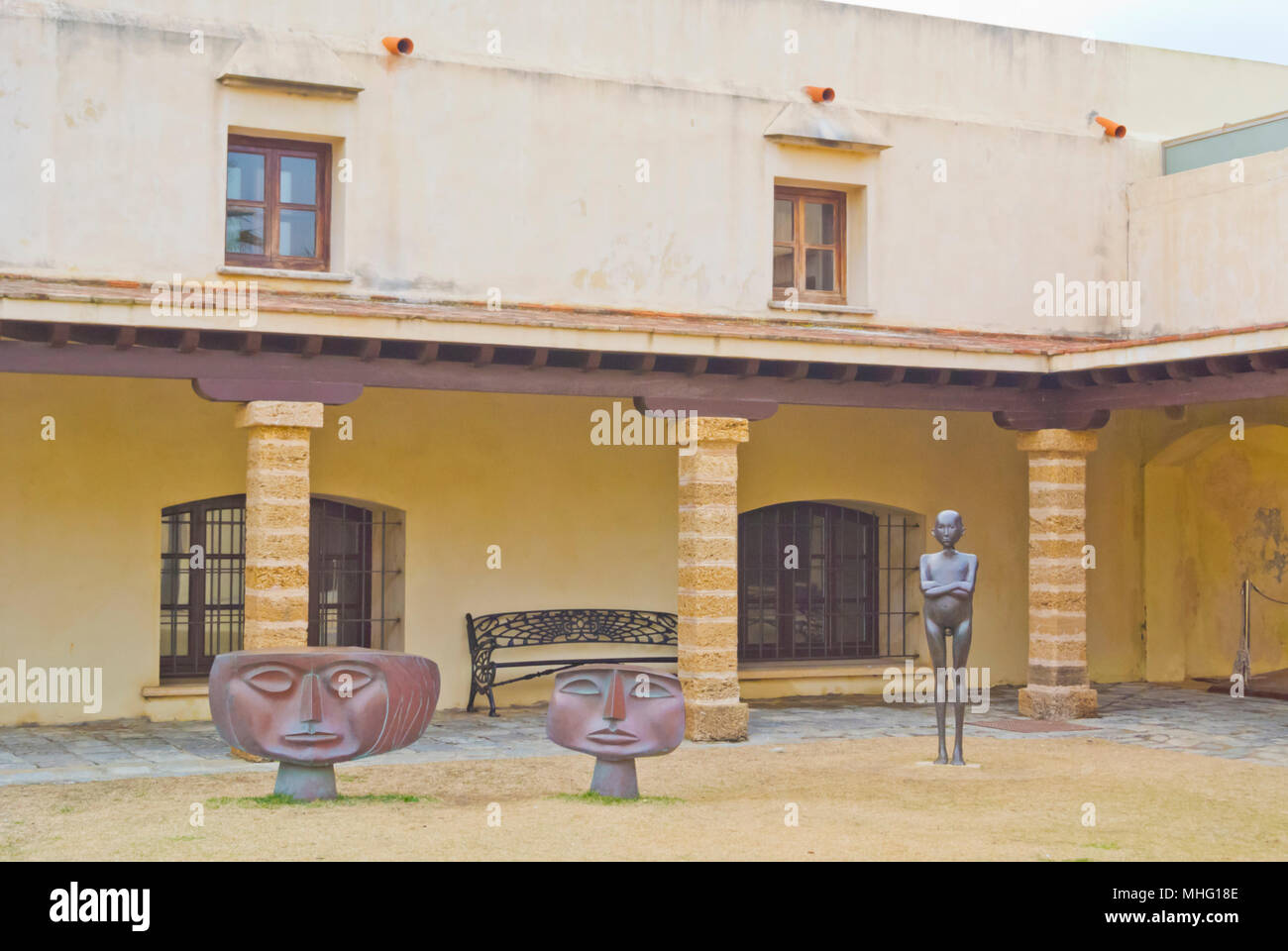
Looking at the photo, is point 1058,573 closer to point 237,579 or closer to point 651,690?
point 651,690

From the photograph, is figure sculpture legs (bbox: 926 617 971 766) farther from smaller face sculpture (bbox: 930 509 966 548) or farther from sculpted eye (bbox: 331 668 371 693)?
sculpted eye (bbox: 331 668 371 693)

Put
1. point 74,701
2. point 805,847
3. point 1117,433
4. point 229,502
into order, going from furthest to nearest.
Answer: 1. point 1117,433
2. point 229,502
3. point 74,701
4. point 805,847

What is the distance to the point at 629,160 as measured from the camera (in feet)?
43.5

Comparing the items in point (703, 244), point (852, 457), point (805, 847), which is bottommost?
point (805, 847)

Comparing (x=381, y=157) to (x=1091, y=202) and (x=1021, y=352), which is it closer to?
(x=1021, y=352)

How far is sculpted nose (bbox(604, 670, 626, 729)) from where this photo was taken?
28.2 feet

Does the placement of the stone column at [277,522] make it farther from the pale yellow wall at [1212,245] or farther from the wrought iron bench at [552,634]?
the pale yellow wall at [1212,245]

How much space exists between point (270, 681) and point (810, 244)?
299 inches

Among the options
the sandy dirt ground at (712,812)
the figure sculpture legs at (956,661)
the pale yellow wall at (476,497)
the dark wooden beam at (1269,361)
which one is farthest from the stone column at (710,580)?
the dark wooden beam at (1269,361)

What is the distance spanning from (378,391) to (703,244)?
3.02 m

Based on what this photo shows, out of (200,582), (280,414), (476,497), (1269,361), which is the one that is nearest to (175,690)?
(200,582)

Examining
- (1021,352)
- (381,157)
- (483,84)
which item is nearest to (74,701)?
(381,157)

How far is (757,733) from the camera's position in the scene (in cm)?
1206

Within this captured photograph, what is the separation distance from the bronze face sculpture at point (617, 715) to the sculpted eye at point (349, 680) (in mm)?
1054
